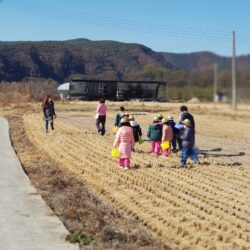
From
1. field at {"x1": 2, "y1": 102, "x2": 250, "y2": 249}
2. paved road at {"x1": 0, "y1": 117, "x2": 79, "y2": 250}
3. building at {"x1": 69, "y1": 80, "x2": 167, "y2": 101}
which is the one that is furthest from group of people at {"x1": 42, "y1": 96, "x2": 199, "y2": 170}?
building at {"x1": 69, "y1": 80, "x2": 167, "y2": 101}

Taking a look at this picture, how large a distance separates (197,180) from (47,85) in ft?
237

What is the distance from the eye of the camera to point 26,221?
332 inches

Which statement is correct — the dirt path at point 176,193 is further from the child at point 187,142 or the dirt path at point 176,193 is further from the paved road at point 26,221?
the paved road at point 26,221

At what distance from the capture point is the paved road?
7281 mm

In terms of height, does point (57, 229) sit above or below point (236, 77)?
below

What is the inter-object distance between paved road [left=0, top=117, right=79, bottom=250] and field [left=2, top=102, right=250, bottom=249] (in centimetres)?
131

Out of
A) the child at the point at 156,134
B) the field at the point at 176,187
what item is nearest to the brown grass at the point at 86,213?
the field at the point at 176,187

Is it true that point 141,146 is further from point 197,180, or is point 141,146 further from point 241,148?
point 197,180

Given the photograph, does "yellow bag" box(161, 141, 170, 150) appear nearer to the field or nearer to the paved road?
the field

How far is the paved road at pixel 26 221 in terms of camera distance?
728cm

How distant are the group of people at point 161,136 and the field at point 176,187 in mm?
318

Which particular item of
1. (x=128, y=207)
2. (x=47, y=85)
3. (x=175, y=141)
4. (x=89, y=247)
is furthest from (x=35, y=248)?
(x=47, y=85)

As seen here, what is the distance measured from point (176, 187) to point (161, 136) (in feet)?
15.6

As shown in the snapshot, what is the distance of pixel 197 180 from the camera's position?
41.2ft
